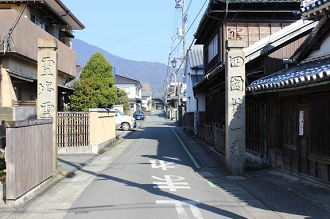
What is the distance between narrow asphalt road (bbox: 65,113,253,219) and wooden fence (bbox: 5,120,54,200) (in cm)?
121

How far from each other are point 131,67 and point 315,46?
17191 centimetres

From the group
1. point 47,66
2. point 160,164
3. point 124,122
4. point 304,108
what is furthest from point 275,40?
point 124,122

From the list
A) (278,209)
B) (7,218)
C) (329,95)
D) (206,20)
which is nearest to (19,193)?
(7,218)

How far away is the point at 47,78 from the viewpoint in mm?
11398

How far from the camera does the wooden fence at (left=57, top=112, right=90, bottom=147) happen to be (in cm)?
1642

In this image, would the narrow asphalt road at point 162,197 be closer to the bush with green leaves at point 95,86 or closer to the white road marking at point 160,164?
the white road marking at point 160,164

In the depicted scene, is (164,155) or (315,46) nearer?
(315,46)

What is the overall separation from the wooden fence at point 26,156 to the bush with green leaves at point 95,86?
37.4ft

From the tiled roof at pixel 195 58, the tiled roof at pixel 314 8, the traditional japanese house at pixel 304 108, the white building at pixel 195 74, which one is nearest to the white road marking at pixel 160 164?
the traditional japanese house at pixel 304 108

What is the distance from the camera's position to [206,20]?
69.9ft

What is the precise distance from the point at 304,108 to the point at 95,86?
53.8 feet

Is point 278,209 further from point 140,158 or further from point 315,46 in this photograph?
point 140,158

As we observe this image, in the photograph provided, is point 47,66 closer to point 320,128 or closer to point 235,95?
point 235,95

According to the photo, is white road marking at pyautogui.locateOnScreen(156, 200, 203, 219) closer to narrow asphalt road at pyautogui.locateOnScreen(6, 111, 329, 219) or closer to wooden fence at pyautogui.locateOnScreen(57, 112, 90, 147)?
narrow asphalt road at pyautogui.locateOnScreen(6, 111, 329, 219)
